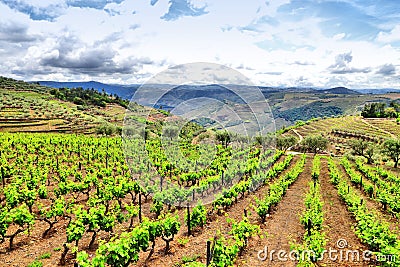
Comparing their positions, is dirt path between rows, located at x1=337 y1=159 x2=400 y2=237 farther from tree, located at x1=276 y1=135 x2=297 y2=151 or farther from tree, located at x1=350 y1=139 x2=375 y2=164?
tree, located at x1=276 y1=135 x2=297 y2=151

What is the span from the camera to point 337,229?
566 inches

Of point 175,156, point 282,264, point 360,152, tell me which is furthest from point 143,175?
point 360,152

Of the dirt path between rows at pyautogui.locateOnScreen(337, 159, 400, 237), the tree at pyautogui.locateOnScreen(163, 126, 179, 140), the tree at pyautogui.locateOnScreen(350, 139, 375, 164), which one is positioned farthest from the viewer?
the tree at pyautogui.locateOnScreen(350, 139, 375, 164)

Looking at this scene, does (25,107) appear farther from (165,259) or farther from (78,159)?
(165,259)

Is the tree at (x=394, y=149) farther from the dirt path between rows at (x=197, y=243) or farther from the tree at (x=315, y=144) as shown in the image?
the dirt path between rows at (x=197, y=243)

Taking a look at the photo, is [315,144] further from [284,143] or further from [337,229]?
[337,229]

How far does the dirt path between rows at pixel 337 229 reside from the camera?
10922 millimetres

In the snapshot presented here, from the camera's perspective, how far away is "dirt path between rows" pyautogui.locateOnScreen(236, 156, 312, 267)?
10742mm

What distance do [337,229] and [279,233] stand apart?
3.19 meters

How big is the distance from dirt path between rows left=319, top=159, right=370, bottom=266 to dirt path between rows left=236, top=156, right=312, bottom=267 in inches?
52.4

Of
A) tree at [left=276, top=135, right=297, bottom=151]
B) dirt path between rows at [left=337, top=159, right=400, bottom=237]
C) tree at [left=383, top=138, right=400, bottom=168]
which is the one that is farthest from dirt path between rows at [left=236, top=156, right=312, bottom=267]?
tree at [left=276, top=135, right=297, bottom=151]

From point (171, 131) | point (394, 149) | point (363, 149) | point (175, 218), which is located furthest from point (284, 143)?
point (175, 218)

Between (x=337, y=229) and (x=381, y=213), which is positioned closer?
(x=337, y=229)

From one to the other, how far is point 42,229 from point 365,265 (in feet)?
43.7
